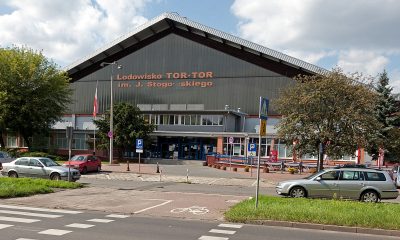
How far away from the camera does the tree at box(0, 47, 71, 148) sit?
157ft

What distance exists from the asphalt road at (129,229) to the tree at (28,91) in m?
37.7

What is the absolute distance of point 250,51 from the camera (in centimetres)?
5881

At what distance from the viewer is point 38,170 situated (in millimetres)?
24344

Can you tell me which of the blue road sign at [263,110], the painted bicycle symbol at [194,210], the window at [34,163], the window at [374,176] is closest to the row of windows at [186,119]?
the window at [34,163]

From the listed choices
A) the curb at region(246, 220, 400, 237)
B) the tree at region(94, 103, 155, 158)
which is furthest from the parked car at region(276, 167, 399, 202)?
the tree at region(94, 103, 155, 158)

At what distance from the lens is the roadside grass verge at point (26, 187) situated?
16.7m

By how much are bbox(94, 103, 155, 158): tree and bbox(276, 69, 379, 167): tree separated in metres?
21.3

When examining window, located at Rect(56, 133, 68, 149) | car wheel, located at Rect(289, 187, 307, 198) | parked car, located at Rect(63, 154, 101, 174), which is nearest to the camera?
car wheel, located at Rect(289, 187, 307, 198)

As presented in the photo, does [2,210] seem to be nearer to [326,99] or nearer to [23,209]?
[23,209]

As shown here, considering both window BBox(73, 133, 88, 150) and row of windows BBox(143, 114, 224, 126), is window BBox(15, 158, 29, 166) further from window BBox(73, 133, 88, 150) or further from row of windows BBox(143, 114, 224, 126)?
window BBox(73, 133, 88, 150)

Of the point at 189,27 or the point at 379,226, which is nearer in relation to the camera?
the point at 379,226

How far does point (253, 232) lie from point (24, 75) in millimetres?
43852

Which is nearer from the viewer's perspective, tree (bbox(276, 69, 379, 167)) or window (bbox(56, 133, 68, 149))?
tree (bbox(276, 69, 379, 167))

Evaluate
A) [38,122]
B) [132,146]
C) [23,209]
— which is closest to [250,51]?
[132,146]
